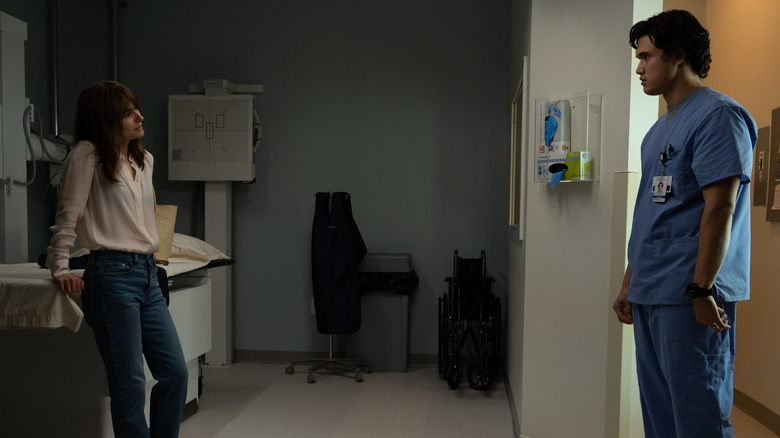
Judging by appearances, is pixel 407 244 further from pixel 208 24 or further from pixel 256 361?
pixel 208 24

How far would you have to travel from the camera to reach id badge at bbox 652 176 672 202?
5.17ft

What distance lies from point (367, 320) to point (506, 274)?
1.13 metres

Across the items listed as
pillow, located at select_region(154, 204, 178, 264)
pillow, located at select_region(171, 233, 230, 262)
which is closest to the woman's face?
pillow, located at select_region(154, 204, 178, 264)

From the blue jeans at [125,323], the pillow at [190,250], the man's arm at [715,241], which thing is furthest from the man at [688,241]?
the pillow at [190,250]

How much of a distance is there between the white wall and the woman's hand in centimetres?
194

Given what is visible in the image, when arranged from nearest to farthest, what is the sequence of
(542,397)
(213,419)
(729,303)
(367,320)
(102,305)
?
(729,303) < (102,305) < (542,397) < (213,419) < (367,320)

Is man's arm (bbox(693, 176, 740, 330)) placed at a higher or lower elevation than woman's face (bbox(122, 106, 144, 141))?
lower

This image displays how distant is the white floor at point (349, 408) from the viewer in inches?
125

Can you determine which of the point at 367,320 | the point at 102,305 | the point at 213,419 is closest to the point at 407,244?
the point at 367,320

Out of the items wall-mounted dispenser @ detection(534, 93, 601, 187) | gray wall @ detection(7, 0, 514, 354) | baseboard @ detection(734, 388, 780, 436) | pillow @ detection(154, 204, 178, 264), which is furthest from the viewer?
gray wall @ detection(7, 0, 514, 354)

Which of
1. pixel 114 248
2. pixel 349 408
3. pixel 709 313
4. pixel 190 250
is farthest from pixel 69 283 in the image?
pixel 349 408

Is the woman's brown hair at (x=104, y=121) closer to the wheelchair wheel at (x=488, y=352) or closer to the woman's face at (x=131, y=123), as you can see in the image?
the woman's face at (x=131, y=123)

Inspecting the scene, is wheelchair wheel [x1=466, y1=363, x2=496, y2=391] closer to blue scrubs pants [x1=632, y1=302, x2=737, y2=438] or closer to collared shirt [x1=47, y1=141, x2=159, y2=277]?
blue scrubs pants [x1=632, y1=302, x2=737, y2=438]

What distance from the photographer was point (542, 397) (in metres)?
2.83
